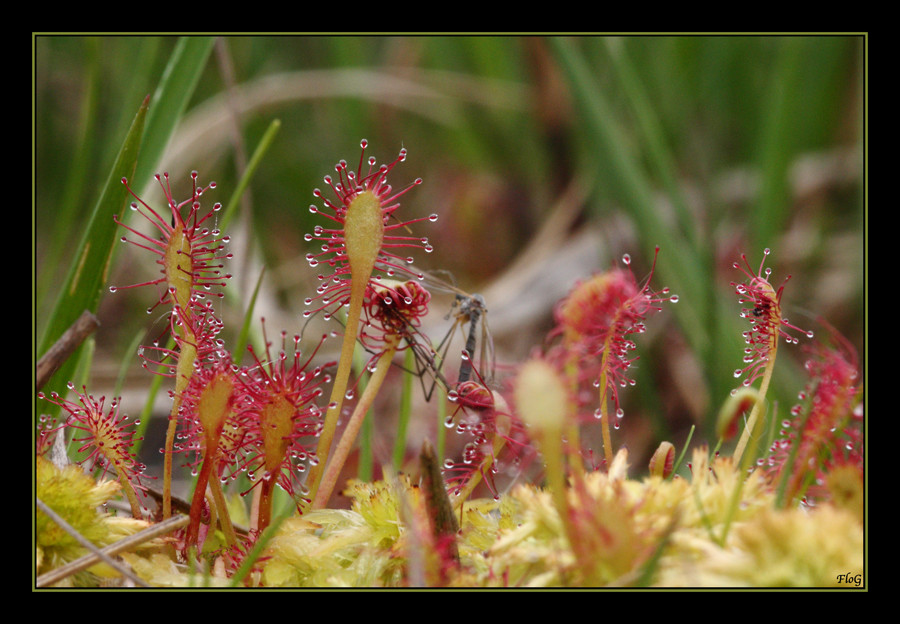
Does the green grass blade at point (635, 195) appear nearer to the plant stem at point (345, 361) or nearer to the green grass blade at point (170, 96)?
the green grass blade at point (170, 96)

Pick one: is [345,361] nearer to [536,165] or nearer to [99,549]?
[99,549]

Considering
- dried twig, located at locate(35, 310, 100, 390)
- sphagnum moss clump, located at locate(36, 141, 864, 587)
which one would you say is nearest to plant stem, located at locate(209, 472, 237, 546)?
sphagnum moss clump, located at locate(36, 141, 864, 587)

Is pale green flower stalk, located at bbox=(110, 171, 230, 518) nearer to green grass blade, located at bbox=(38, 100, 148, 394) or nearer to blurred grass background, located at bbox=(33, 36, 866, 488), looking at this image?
green grass blade, located at bbox=(38, 100, 148, 394)

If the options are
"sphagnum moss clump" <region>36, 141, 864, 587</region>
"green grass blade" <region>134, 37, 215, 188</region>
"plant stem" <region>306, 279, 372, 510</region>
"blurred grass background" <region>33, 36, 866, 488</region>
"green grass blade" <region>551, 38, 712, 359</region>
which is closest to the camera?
"sphagnum moss clump" <region>36, 141, 864, 587</region>

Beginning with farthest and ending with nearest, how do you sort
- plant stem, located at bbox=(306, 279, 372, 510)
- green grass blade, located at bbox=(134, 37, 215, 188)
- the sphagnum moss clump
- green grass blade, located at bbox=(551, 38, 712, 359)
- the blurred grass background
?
1. the blurred grass background
2. green grass blade, located at bbox=(551, 38, 712, 359)
3. green grass blade, located at bbox=(134, 37, 215, 188)
4. plant stem, located at bbox=(306, 279, 372, 510)
5. the sphagnum moss clump

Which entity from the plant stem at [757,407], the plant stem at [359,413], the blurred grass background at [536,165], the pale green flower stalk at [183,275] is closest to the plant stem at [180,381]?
the pale green flower stalk at [183,275]

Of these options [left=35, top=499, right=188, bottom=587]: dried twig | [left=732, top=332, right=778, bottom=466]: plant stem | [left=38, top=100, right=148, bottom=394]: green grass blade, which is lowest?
[left=35, top=499, right=188, bottom=587]: dried twig

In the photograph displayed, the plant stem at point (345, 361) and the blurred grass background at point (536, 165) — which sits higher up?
the blurred grass background at point (536, 165)
